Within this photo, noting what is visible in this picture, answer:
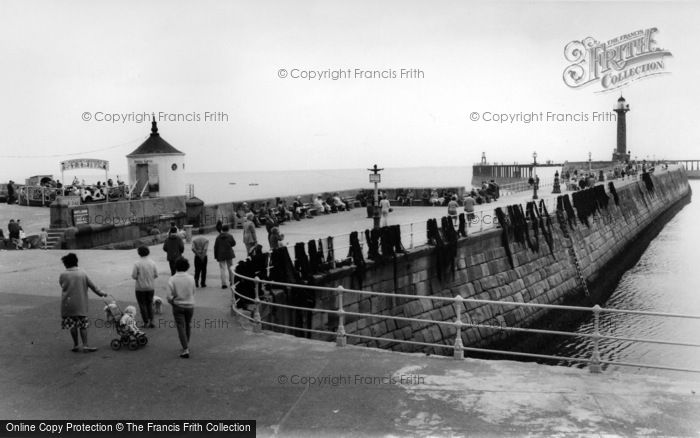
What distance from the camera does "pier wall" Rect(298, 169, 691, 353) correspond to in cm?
1442

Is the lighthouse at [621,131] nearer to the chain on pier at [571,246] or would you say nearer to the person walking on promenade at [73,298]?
the chain on pier at [571,246]

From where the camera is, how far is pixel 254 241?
13453mm

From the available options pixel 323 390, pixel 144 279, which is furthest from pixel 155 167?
pixel 323 390

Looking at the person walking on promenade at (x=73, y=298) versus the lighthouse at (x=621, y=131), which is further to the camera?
the lighthouse at (x=621, y=131)

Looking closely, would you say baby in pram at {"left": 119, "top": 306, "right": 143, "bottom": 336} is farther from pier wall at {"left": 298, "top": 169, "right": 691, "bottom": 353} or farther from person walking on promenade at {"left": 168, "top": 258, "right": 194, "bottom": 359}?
pier wall at {"left": 298, "top": 169, "right": 691, "bottom": 353}

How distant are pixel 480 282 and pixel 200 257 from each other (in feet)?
31.8

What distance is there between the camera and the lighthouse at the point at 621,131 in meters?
80.5

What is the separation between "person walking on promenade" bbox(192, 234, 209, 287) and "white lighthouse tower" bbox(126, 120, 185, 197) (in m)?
12.2

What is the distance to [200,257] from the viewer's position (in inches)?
468

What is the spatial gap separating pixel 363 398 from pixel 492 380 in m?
1.43

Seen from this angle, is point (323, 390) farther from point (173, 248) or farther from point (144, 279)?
point (173, 248)

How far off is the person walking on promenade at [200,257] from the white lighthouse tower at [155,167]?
12.2m

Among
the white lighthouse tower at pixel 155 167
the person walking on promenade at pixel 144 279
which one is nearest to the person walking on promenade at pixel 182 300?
the person walking on promenade at pixel 144 279

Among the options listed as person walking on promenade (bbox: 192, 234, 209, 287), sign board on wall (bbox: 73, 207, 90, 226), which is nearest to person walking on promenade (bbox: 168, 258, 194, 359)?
person walking on promenade (bbox: 192, 234, 209, 287)
